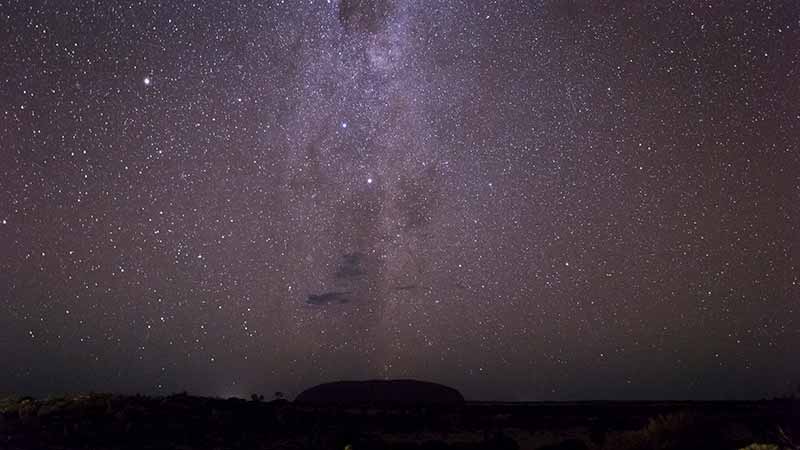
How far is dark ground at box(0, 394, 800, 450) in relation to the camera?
19656 millimetres

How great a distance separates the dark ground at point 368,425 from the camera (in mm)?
19656

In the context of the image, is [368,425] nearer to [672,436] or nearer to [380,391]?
[672,436]

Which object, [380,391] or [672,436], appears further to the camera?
[380,391]

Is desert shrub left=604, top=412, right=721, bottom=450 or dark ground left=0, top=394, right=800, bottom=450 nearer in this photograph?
desert shrub left=604, top=412, right=721, bottom=450

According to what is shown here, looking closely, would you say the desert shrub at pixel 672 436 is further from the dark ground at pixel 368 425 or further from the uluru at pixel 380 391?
the uluru at pixel 380 391

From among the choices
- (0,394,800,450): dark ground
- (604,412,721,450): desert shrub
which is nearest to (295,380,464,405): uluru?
(0,394,800,450): dark ground

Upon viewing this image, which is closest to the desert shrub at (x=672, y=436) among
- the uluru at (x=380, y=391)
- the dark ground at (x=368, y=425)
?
the dark ground at (x=368, y=425)

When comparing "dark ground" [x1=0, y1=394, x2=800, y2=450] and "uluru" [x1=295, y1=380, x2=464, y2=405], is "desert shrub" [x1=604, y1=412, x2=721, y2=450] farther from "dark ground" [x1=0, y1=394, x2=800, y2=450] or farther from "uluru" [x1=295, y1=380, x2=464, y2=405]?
"uluru" [x1=295, y1=380, x2=464, y2=405]

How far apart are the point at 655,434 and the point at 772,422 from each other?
5.52 m

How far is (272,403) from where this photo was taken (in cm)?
2727

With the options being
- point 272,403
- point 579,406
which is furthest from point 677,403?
point 272,403

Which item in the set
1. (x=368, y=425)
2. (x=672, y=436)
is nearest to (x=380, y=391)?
(x=368, y=425)

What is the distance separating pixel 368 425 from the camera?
918 inches

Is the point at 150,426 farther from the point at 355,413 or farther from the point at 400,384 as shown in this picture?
the point at 400,384
